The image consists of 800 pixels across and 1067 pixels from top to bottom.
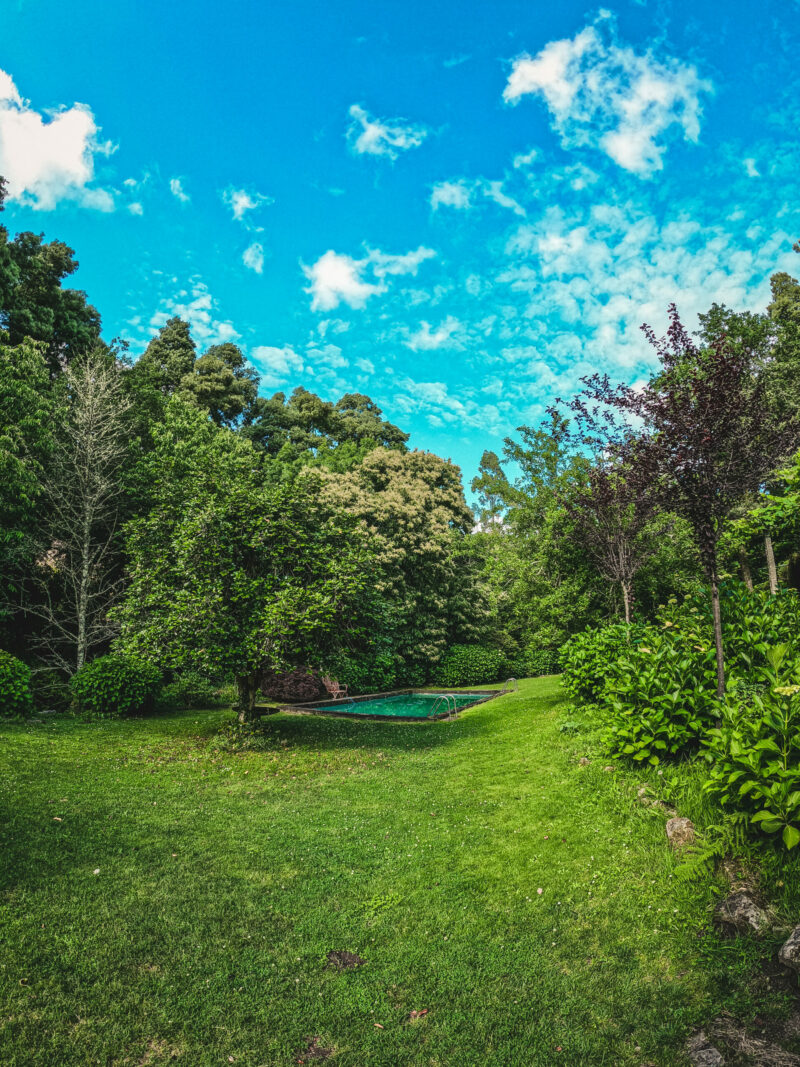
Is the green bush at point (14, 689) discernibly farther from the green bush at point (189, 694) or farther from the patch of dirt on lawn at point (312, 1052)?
the patch of dirt on lawn at point (312, 1052)

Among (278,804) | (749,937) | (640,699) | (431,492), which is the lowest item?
(278,804)

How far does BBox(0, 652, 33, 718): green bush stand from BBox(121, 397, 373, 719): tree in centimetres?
341

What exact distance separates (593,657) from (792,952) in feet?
19.6

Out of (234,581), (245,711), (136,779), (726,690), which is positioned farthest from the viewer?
(245,711)

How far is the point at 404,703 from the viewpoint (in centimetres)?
2008

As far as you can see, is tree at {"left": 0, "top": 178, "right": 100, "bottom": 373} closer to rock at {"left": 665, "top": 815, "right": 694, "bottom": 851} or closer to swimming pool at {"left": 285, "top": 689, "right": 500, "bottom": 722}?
swimming pool at {"left": 285, "top": 689, "right": 500, "bottom": 722}

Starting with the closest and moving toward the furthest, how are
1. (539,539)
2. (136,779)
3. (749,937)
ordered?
(749,937) → (136,779) → (539,539)

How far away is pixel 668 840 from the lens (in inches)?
171

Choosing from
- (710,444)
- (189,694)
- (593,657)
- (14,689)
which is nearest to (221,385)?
(189,694)

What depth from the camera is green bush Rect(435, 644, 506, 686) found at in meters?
23.1

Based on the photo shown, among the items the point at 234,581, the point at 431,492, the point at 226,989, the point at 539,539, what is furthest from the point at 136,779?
the point at 431,492

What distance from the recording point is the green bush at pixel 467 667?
75.9 ft

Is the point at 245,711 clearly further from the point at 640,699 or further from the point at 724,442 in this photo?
the point at 724,442

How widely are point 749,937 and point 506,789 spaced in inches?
158
